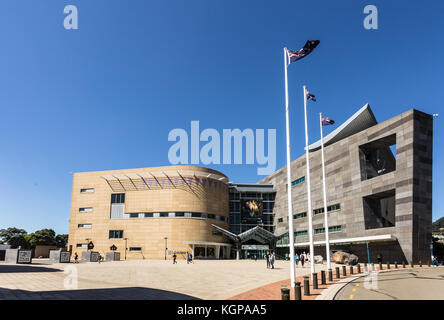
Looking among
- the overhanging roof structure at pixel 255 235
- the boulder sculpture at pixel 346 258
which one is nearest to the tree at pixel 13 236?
the overhanging roof structure at pixel 255 235

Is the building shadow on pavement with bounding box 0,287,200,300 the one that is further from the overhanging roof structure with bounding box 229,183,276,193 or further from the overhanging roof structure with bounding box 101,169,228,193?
the overhanging roof structure with bounding box 229,183,276,193

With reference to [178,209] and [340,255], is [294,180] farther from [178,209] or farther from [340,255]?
[340,255]

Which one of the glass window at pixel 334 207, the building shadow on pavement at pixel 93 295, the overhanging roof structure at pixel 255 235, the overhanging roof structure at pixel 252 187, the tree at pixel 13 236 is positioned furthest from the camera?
the tree at pixel 13 236

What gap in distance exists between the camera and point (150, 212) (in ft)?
216

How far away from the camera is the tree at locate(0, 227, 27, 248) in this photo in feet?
289

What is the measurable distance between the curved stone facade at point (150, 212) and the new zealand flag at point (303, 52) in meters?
49.7

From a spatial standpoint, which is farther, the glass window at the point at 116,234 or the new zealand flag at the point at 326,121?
the glass window at the point at 116,234

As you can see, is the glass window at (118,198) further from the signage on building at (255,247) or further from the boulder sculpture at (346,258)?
the boulder sculpture at (346,258)

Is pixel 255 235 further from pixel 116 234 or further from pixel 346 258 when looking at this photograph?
pixel 116 234

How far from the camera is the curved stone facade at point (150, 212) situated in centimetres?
6412

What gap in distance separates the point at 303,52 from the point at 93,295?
16.2 metres

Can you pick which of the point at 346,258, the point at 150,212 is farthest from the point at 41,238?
the point at 346,258

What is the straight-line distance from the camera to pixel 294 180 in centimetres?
7038
